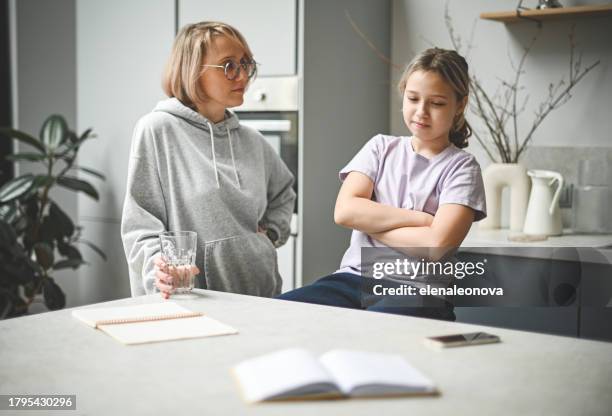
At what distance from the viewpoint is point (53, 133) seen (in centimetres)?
371

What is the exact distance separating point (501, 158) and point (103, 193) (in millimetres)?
1876

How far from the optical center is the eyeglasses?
211 centimetres

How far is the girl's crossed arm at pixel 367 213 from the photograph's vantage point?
1.89 meters

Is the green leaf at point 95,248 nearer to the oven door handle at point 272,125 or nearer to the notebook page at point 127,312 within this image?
the oven door handle at point 272,125

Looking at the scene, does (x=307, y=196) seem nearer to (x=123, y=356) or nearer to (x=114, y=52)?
(x=114, y=52)

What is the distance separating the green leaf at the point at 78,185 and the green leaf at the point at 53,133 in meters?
0.22

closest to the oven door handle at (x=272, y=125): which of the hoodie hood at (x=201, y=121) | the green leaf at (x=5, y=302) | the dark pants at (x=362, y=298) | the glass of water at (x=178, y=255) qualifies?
the hoodie hood at (x=201, y=121)

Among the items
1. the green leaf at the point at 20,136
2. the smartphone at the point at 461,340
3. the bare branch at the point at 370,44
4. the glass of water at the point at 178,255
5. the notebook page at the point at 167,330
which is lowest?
the notebook page at the point at 167,330

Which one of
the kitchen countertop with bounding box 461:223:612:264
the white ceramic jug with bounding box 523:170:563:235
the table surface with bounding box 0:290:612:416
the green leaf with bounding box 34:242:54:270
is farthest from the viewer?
the green leaf with bounding box 34:242:54:270

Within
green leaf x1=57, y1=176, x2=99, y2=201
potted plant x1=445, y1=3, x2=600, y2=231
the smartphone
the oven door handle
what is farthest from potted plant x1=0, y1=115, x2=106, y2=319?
the smartphone

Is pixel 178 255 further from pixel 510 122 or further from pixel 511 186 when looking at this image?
pixel 510 122

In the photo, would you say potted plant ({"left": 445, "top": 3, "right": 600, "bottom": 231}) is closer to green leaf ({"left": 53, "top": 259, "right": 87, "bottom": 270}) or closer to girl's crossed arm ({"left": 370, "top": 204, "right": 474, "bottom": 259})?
girl's crossed arm ({"left": 370, "top": 204, "right": 474, "bottom": 259})

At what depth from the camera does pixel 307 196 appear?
2.96 meters

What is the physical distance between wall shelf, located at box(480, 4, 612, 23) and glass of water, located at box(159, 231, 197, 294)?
1.83 meters
